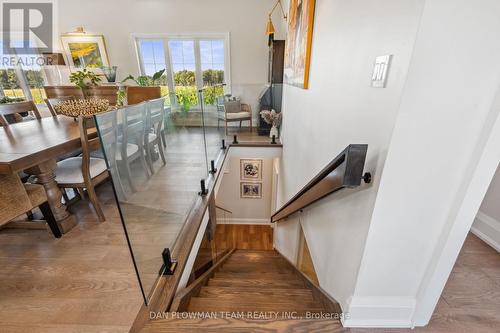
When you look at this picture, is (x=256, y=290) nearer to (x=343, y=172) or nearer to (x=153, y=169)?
(x=153, y=169)

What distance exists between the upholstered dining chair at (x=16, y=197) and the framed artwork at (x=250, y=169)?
358cm

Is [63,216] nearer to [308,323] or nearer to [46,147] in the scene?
[46,147]

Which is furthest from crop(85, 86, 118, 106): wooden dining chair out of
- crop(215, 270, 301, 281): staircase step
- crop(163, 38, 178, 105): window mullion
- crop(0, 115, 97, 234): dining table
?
crop(215, 270, 301, 281): staircase step

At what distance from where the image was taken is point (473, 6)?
1.90 ft

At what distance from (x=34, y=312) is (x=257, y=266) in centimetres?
209

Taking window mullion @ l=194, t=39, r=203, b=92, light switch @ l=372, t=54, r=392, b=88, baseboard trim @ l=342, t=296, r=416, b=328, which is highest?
window mullion @ l=194, t=39, r=203, b=92

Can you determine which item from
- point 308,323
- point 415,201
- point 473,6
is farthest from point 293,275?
point 473,6

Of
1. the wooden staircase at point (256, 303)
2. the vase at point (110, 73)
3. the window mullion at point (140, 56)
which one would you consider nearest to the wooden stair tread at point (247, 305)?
the wooden staircase at point (256, 303)

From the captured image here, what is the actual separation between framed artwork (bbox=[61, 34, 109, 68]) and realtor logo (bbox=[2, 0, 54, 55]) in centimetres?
45

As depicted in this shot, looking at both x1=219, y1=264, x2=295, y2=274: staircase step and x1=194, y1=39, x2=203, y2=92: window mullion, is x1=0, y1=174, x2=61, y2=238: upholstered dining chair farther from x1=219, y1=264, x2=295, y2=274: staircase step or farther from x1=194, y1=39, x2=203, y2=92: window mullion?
x1=194, y1=39, x2=203, y2=92: window mullion

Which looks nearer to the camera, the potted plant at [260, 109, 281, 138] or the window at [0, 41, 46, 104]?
the potted plant at [260, 109, 281, 138]

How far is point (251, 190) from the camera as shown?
5102 millimetres

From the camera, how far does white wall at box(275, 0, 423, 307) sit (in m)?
0.70

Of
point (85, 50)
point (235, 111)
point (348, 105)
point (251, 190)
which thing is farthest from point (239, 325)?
point (85, 50)
